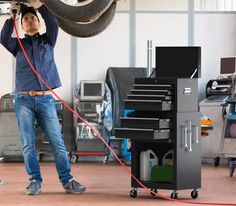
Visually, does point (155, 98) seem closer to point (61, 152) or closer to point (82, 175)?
point (61, 152)

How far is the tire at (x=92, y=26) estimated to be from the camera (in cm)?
441

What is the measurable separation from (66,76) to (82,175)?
7.86 ft

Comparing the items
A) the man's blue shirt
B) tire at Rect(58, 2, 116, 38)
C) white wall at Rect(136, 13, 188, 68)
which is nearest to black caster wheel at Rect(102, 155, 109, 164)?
white wall at Rect(136, 13, 188, 68)

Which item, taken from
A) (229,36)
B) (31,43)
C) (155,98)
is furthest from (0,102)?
(155,98)

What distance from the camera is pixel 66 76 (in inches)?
371

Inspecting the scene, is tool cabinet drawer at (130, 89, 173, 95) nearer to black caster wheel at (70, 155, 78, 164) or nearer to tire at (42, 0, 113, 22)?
tire at (42, 0, 113, 22)

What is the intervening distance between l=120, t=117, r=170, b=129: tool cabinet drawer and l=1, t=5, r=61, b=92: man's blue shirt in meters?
0.62

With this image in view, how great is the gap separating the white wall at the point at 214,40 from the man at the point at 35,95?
4.36 metres

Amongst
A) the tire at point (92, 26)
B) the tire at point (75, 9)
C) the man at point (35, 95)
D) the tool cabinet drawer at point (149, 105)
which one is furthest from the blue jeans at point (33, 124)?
the tire at point (75, 9)

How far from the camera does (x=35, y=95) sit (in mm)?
5383

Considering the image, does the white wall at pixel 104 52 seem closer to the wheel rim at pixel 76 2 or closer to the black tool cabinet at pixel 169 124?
the black tool cabinet at pixel 169 124

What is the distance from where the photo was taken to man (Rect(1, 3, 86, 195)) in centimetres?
539

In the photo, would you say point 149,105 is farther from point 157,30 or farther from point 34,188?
point 157,30

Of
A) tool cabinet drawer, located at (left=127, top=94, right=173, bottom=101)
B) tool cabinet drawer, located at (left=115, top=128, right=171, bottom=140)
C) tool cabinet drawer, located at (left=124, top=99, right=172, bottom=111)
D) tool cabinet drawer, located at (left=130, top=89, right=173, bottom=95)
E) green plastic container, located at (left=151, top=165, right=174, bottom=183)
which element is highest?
tool cabinet drawer, located at (left=130, top=89, right=173, bottom=95)
